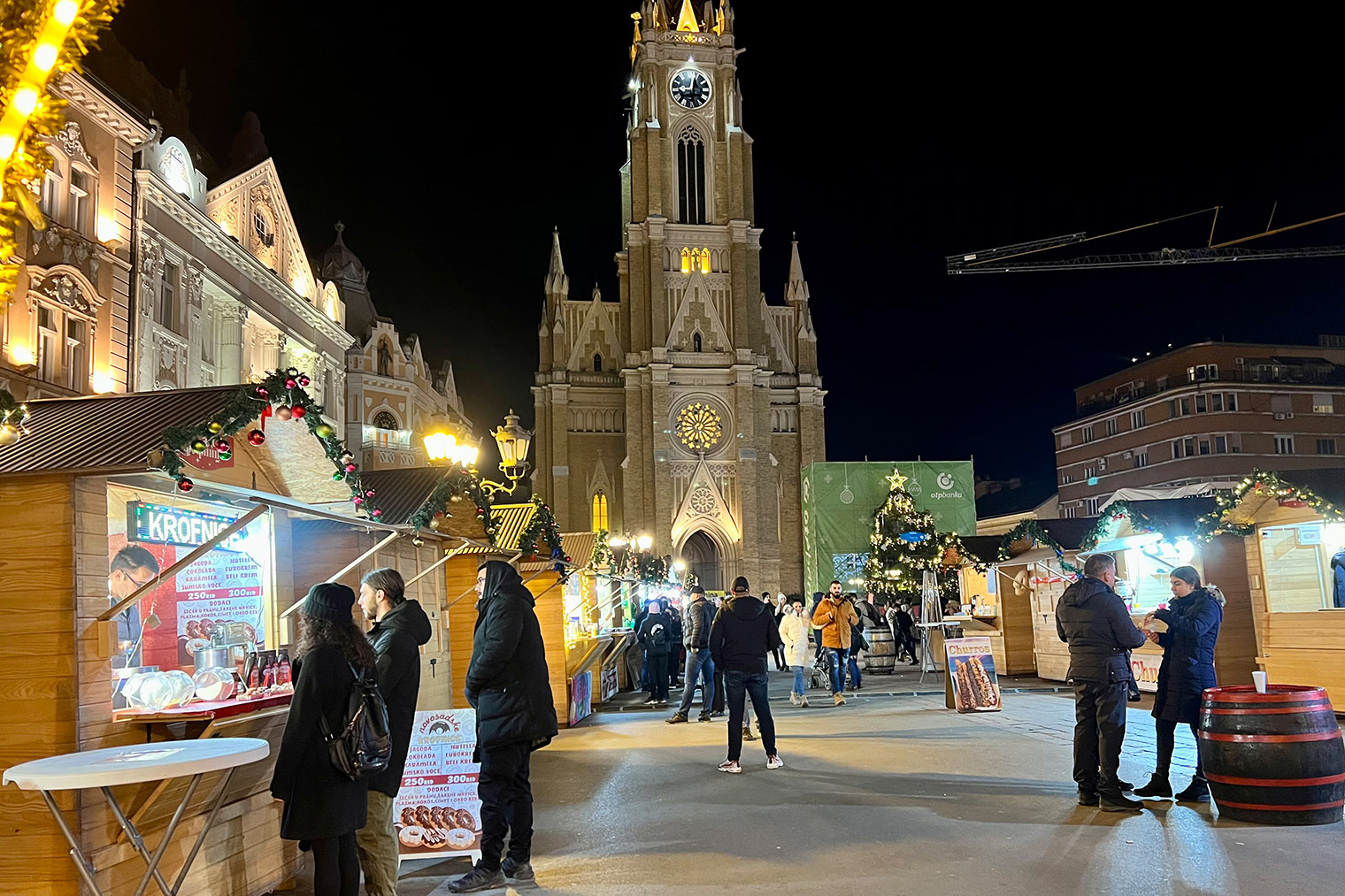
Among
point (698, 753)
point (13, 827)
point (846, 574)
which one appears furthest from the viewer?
point (846, 574)

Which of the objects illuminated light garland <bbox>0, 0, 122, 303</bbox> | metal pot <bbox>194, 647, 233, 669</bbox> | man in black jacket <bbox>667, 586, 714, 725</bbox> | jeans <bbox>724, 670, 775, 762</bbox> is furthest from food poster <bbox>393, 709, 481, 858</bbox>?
man in black jacket <bbox>667, 586, 714, 725</bbox>

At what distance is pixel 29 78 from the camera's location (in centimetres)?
364

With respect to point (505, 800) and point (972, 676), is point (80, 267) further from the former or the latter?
point (972, 676)

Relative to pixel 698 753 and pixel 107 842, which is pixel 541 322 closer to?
pixel 698 753

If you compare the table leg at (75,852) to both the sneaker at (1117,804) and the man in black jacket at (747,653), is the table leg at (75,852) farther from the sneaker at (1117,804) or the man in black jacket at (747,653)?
the sneaker at (1117,804)

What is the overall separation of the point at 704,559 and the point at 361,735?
1774 inches

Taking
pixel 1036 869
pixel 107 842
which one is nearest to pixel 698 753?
pixel 1036 869

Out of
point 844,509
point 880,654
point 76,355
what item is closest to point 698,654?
point 880,654

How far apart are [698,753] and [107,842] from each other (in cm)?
692

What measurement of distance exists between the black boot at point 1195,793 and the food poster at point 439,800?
514cm

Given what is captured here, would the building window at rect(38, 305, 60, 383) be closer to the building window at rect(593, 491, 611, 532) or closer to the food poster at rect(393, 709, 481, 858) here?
the food poster at rect(393, 709, 481, 858)

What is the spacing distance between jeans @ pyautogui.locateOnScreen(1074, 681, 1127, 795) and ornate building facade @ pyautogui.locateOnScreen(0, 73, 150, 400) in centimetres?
1504

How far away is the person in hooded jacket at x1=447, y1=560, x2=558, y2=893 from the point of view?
6.11 meters

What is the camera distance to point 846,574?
4659cm
